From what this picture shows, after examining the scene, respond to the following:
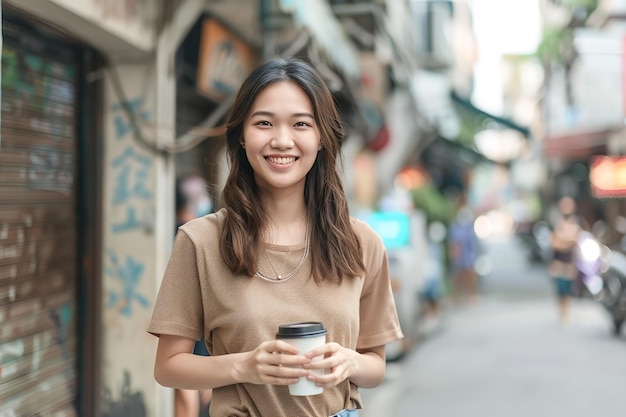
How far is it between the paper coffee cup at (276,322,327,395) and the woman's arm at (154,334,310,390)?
0.02m

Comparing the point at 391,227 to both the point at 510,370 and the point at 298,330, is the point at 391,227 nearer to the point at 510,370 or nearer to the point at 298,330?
the point at 510,370

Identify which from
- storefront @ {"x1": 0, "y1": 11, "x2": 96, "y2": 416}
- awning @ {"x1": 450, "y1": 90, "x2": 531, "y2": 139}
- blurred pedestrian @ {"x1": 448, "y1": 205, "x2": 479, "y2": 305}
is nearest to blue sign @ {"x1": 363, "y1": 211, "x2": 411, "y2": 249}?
storefront @ {"x1": 0, "y1": 11, "x2": 96, "y2": 416}

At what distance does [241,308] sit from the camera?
1711mm

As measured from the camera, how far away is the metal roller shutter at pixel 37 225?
3789 millimetres

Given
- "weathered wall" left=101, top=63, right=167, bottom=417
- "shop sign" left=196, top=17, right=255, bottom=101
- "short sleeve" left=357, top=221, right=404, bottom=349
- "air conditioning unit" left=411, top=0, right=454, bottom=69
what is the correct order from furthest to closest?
1. "air conditioning unit" left=411, top=0, right=454, bottom=69
2. "shop sign" left=196, top=17, right=255, bottom=101
3. "weathered wall" left=101, top=63, right=167, bottom=417
4. "short sleeve" left=357, top=221, right=404, bottom=349

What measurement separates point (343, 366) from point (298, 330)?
174 mm

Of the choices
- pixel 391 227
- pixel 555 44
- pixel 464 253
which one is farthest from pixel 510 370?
pixel 555 44

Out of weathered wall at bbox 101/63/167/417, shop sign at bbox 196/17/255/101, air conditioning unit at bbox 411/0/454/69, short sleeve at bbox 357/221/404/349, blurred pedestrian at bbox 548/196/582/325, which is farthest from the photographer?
air conditioning unit at bbox 411/0/454/69

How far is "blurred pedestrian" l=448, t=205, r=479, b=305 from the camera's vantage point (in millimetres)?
13930

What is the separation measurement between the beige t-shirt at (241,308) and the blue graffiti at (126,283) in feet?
10.7

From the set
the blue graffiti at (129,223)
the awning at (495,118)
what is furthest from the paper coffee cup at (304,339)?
the awning at (495,118)

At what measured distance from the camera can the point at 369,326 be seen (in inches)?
78.4

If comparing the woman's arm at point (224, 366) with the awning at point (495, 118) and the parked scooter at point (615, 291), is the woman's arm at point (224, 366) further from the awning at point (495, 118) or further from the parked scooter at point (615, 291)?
the awning at point (495, 118)

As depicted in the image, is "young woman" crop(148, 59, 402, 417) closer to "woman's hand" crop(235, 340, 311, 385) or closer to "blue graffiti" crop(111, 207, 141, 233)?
"woman's hand" crop(235, 340, 311, 385)
